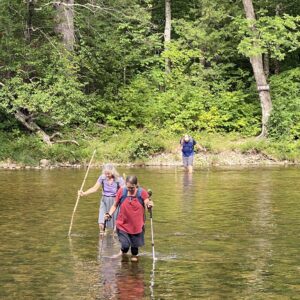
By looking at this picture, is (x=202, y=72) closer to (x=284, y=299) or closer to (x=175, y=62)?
(x=175, y=62)

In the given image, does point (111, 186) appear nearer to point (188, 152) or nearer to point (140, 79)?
point (188, 152)

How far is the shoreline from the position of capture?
3478 cm

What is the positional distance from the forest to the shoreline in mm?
373

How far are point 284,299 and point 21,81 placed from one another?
27967mm

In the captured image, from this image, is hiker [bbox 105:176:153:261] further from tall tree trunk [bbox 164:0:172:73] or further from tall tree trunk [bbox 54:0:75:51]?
tall tree trunk [bbox 164:0:172:73]

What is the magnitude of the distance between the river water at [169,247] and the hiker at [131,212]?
0.43m

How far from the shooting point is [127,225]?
1293 cm

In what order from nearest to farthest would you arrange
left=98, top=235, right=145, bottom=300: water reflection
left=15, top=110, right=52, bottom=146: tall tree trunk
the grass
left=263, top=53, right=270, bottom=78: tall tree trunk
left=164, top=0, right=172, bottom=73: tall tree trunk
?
left=98, top=235, right=145, bottom=300: water reflection, the grass, left=15, top=110, right=52, bottom=146: tall tree trunk, left=164, top=0, right=172, bottom=73: tall tree trunk, left=263, top=53, right=270, bottom=78: tall tree trunk

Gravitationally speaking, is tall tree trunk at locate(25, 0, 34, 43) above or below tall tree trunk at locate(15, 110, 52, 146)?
above

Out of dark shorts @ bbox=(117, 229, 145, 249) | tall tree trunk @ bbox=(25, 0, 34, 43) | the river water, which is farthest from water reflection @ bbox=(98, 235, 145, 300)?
tall tree trunk @ bbox=(25, 0, 34, 43)

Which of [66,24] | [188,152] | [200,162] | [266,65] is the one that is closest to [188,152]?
[188,152]

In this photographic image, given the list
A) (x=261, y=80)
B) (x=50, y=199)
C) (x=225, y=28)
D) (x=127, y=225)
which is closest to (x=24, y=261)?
(x=127, y=225)

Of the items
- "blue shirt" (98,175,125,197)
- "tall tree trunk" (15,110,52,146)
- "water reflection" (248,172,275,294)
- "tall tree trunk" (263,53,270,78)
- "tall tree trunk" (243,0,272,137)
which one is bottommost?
"water reflection" (248,172,275,294)

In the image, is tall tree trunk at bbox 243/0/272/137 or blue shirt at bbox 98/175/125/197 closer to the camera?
blue shirt at bbox 98/175/125/197
